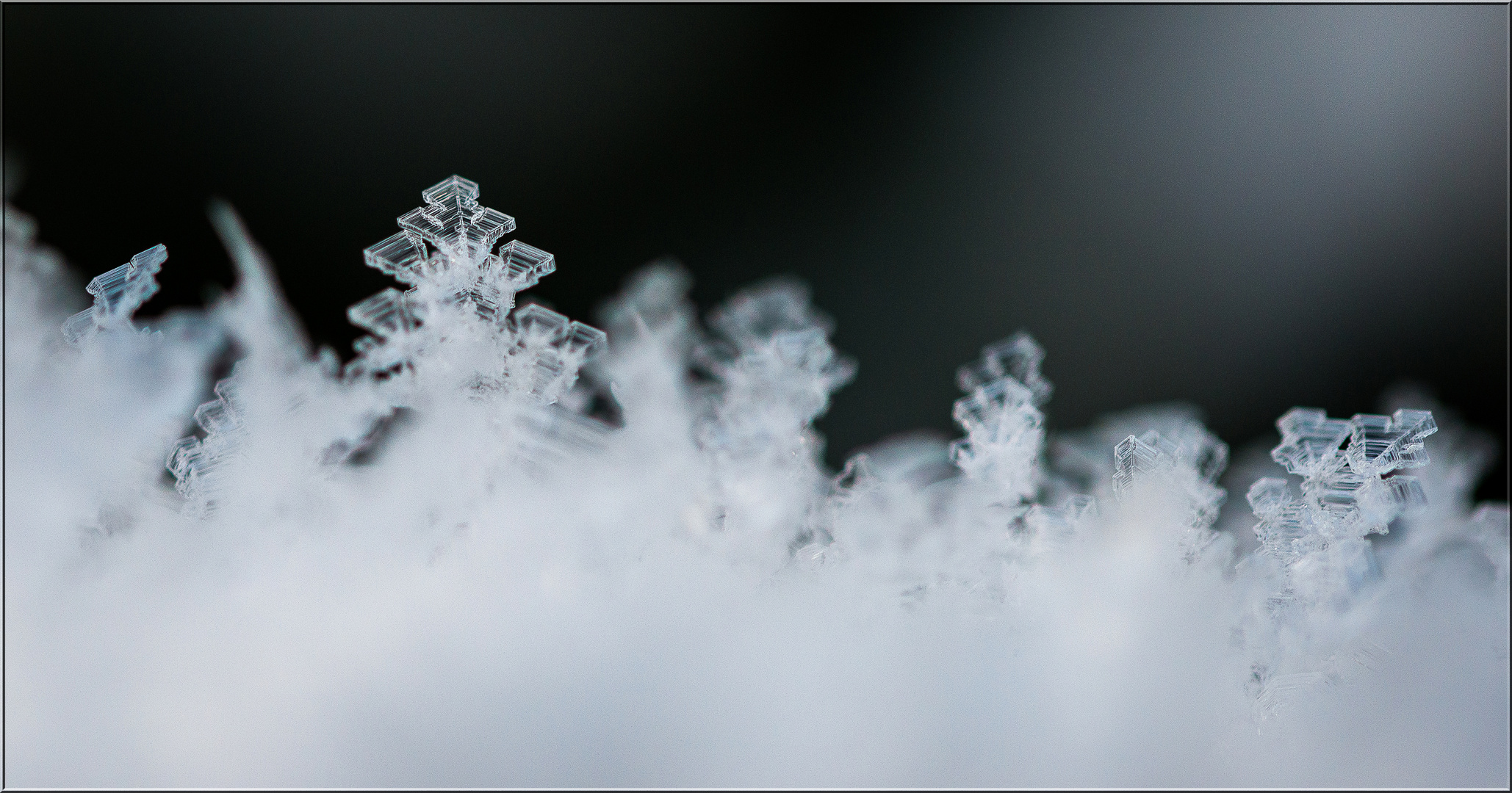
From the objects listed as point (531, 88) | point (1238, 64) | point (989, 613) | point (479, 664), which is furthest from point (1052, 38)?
point (479, 664)

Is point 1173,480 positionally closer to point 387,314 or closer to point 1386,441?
point 1386,441

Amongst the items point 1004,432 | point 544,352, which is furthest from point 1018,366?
point 544,352

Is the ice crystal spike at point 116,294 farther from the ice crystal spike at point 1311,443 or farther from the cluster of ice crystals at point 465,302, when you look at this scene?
the ice crystal spike at point 1311,443

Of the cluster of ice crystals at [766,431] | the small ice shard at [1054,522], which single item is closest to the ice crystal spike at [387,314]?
the cluster of ice crystals at [766,431]

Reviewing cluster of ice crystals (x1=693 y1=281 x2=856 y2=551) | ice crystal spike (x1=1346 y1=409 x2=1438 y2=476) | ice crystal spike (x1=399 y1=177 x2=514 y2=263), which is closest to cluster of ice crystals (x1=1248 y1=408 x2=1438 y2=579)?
ice crystal spike (x1=1346 y1=409 x2=1438 y2=476)

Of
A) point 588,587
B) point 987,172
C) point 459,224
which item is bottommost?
point 588,587

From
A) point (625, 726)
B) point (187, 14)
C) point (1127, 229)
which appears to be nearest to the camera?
point (625, 726)

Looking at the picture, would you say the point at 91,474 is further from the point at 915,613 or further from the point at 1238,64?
the point at 1238,64
